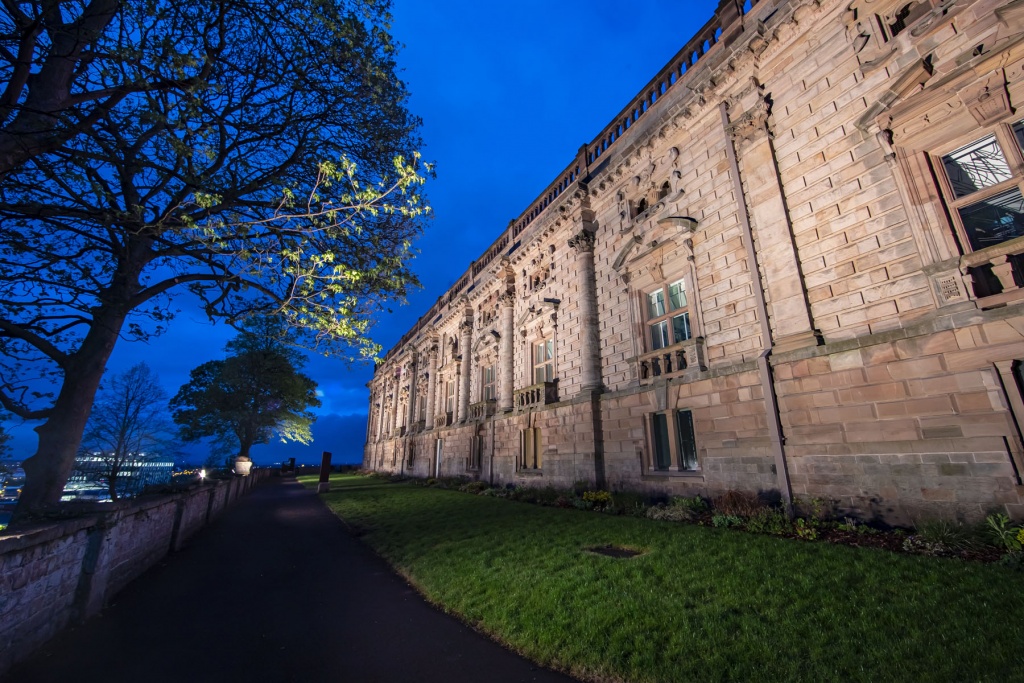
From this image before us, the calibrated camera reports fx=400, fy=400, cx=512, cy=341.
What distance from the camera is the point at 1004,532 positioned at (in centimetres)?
566

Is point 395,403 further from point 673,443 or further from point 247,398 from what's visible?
point 673,443

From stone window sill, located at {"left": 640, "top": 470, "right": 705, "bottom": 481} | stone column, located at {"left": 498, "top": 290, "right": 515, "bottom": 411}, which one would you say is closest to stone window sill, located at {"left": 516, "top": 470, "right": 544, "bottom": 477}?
stone column, located at {"left": 498, "top": 290, "right": 515, "bottom": 411}

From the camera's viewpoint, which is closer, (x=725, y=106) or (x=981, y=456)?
(x=981, y=456)

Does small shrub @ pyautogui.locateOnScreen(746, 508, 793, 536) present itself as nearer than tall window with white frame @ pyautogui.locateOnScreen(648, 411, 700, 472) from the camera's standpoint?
Yes

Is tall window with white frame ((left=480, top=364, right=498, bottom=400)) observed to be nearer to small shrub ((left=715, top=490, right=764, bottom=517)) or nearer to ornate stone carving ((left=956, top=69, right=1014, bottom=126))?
small shrub ((left=715, top=490, right=764, bottom=517))

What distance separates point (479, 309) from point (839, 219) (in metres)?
19.9

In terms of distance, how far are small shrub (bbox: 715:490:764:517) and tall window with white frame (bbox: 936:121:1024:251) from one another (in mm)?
6137

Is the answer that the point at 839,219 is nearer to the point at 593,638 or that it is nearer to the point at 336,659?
the point at 593,638

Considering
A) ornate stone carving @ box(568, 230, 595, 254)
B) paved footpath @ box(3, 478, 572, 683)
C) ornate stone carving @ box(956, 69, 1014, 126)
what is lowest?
paved footpath @ box(3, 478, 572, 683)

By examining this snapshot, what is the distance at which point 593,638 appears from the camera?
4559mm

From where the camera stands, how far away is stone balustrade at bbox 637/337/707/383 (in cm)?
1120

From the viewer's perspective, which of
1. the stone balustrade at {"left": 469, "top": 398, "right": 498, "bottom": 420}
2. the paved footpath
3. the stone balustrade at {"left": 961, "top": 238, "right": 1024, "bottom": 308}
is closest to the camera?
the paved footpath

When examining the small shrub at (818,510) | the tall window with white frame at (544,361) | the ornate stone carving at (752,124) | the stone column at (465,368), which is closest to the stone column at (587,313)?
the tall window with white frame at (544,361)

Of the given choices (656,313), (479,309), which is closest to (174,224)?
(656,313)
